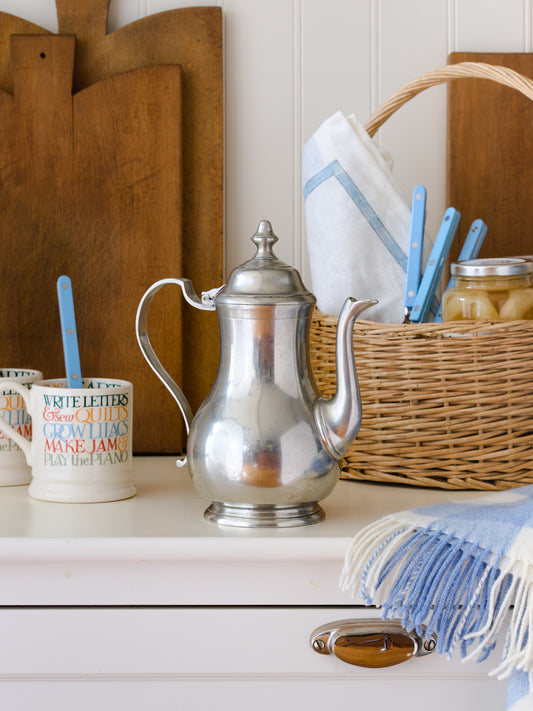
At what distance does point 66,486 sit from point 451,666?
38cm

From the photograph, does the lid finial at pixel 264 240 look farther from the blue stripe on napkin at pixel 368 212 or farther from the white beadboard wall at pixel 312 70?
the white beadboard wall at pixel 312 70

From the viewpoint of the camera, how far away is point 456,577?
2.07 ft

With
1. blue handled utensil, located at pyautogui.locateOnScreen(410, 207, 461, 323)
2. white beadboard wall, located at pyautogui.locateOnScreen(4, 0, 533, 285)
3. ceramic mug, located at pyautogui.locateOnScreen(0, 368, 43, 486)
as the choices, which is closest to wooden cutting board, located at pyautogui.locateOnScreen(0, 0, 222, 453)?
white beadboard wall, located at pyautogui.locateOnScreen(4, 0, 533, 285)

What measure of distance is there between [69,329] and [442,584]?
0.43 meters

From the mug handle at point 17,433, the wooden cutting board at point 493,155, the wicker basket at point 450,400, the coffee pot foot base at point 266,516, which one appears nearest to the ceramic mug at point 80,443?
the mug handle at point 17,433

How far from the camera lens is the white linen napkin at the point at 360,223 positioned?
2.95 ft

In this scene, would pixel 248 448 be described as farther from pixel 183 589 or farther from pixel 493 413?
pixel 493 413

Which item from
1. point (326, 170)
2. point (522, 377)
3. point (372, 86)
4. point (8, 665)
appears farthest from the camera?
point (372, 86)

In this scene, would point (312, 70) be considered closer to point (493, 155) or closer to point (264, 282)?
point (493, 155)

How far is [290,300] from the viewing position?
72cm

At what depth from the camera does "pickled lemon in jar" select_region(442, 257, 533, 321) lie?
32.5 inches

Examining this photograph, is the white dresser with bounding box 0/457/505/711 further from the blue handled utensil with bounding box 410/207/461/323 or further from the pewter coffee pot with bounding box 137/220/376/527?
the blue handled utensil with bounding box 410/207/461/323

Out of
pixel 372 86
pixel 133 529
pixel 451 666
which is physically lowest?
pixel 451 666

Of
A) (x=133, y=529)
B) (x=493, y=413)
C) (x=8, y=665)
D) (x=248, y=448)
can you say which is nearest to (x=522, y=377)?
(x=493, y=413)
